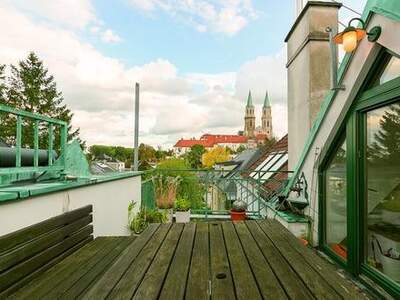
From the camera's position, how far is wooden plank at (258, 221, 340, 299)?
1.17m

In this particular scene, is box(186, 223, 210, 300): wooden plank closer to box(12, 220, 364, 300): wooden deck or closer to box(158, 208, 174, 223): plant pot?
box(12, 220, 364, 300): wooden deck

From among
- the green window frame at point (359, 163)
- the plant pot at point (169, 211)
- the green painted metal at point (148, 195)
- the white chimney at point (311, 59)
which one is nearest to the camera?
the green window frame at point (359, 163)

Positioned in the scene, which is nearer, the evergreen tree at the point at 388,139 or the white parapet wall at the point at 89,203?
the white parapet wall at the point at 89,203

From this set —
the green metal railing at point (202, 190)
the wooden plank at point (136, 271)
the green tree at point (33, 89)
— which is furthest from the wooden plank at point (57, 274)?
the green tree at point (33, 89)

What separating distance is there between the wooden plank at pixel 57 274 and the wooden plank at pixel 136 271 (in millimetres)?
626

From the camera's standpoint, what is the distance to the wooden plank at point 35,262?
1.58m

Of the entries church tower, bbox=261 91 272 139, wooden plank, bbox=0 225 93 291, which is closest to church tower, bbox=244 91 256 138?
church tower, bbox=261 91 272 139

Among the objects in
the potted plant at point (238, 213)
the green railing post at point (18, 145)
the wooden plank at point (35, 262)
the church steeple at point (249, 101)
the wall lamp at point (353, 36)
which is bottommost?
the potted plant at point (238, 213)

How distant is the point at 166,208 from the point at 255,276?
13.3ft

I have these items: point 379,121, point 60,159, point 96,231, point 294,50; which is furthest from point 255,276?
point 294,50

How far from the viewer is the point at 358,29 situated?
253 cm

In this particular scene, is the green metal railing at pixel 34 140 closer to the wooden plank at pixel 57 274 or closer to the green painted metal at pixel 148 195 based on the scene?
the wooden plank at pixel 57 274

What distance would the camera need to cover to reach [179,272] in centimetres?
142

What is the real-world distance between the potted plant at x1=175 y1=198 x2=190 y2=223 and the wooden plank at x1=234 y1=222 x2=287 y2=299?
326cm
